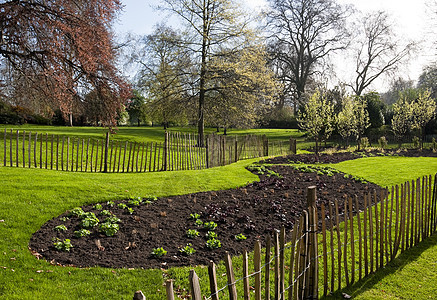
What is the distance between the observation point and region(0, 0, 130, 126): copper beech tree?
1120 centimetres

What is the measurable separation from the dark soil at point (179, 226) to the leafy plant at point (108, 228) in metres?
0.09

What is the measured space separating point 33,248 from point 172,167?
29.1 feet

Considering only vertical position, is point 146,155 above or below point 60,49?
below

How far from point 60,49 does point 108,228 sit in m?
8.67

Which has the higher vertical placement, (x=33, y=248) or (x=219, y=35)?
(x=219, y=35)

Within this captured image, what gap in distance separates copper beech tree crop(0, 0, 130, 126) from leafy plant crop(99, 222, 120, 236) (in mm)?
7021

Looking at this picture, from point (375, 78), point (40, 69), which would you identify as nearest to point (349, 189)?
point (40, 69)

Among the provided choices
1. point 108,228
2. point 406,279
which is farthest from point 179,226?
point 406,279

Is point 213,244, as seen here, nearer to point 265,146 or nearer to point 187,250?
point 187,250

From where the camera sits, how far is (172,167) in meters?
14.2

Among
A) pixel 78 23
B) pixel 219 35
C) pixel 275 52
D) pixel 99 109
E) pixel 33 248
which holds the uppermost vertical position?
pixel 275 52

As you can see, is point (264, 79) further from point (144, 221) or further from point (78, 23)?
point (144, 221)

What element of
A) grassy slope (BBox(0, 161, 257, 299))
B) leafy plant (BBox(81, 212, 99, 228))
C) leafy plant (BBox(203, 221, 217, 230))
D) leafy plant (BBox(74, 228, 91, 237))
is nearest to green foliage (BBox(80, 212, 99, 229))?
leafy plant (BBox(81, 212, 99, 228))

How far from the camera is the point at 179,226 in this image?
669 cm
